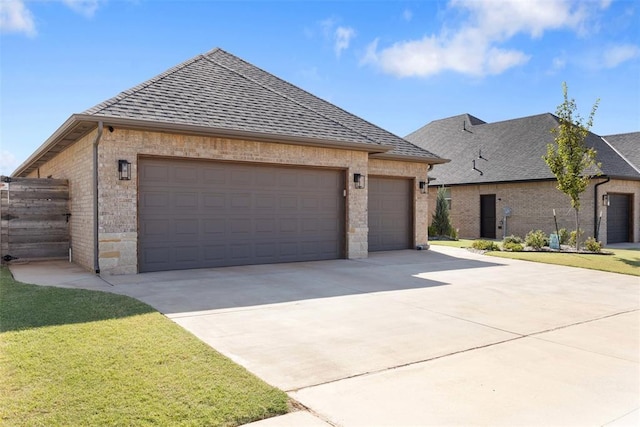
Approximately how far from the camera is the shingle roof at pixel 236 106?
10.0 m

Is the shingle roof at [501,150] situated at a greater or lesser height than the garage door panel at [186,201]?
greater

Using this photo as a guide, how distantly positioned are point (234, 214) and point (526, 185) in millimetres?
15497

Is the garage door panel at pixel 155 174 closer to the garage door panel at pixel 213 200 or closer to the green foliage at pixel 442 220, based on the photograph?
the garage door panel at pixel 213 200

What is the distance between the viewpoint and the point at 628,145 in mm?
23391

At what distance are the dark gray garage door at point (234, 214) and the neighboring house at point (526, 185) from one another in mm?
Answer: 8933

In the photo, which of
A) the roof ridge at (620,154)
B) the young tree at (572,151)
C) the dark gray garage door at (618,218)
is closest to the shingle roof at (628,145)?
the roof ridge at (620,154)

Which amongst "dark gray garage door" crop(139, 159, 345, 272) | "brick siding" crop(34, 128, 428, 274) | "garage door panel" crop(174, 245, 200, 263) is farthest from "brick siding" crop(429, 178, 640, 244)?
"garage door panel" crop(174, 245, 200, 263)

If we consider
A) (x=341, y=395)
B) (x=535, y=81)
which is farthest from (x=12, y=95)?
(x=535, y=81)

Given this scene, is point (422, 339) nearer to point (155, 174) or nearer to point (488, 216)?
point (155, 174)

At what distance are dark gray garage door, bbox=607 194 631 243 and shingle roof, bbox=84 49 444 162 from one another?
10.4m

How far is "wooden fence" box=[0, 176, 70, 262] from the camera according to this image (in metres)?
11.4

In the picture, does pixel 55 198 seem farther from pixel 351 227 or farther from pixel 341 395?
pixel 341 395

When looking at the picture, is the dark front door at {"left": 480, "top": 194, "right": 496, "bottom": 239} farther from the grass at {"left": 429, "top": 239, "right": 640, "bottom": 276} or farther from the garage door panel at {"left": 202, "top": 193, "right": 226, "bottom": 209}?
the garage door panel at {"left": 202, "top": 193, "right": 226, "bottom": 209}

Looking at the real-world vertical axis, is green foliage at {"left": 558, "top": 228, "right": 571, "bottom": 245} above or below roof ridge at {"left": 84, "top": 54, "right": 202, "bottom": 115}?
below
